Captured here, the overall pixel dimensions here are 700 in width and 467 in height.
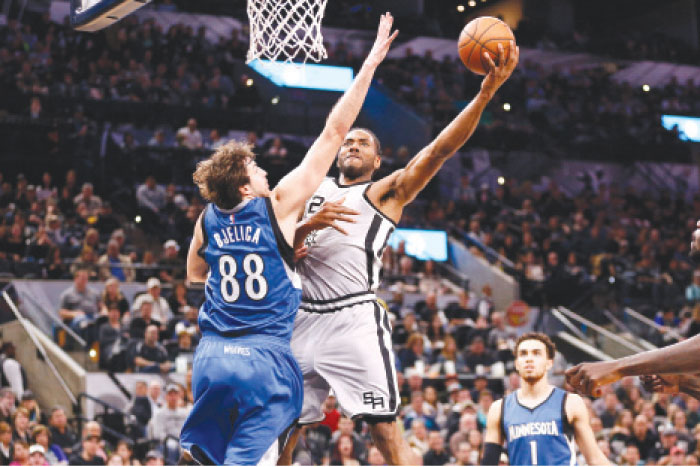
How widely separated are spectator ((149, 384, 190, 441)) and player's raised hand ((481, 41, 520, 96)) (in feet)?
22.1

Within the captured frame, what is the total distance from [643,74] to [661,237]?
779cm

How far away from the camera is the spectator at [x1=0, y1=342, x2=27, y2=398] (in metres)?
11.4

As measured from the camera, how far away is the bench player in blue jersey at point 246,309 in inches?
182

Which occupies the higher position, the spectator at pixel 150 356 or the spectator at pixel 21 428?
the spectator at pixel 150 356

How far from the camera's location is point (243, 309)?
4766 mm

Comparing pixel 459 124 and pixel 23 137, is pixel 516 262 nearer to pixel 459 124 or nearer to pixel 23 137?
pixel 23 137

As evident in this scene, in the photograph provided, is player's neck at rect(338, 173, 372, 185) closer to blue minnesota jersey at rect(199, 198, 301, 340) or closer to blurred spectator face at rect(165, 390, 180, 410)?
blue minnesota jersey at rect(199, 198, 301, 340)

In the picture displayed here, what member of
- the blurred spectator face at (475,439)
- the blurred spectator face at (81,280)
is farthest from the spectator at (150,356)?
the blurred spectator face at (475,439)

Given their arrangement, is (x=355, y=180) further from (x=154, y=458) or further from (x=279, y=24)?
(x=154, y=458)

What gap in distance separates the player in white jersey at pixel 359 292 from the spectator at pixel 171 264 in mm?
8690

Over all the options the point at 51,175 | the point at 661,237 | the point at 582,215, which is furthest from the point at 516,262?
the point at 51,175

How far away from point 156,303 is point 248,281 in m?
8.60

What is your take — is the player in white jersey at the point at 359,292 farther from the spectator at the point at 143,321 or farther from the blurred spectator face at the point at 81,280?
the blurred spectator face at the point at 81,280

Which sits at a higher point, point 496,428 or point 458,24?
point 458,24
